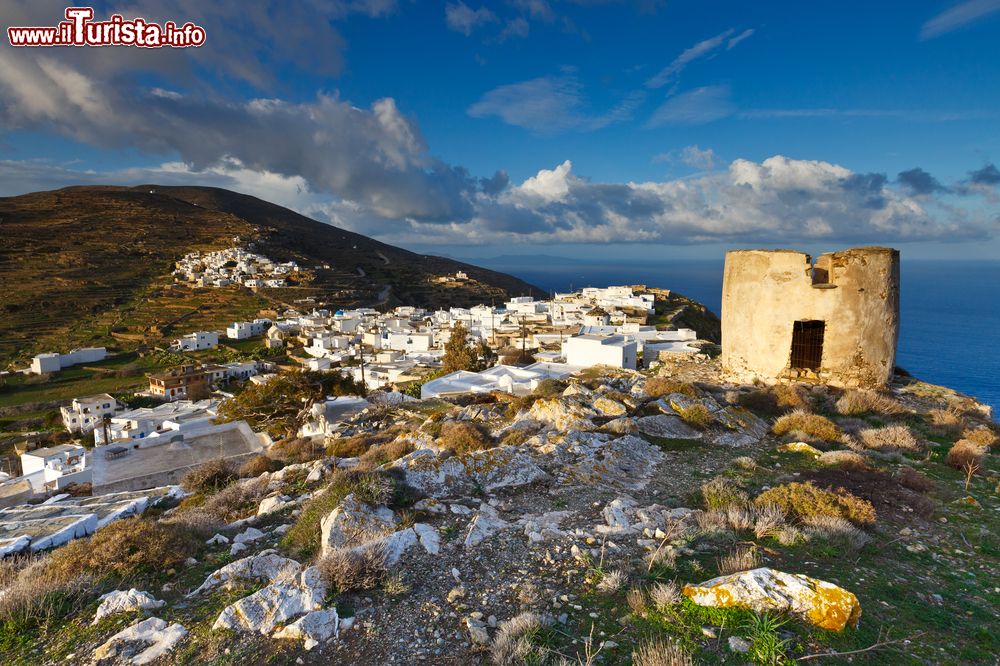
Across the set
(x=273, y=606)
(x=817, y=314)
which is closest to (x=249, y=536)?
(x=273, y=606)

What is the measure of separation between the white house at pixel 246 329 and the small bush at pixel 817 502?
72513mm

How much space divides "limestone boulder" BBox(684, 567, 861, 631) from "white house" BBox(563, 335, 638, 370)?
2599 cm

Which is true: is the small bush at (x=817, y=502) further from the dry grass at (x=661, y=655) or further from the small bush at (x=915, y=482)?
the dry grass at (x=661, y=655)

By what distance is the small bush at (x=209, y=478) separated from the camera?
10.2m

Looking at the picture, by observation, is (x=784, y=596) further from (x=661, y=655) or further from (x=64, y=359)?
(x=64, y=359)

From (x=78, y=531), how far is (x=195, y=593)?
4.96m

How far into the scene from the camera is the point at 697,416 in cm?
938

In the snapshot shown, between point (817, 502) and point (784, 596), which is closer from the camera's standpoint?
point (784, 596)

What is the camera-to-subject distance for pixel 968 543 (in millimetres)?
5047

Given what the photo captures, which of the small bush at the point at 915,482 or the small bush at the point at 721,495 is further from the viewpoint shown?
the small bush at the point at 915,482

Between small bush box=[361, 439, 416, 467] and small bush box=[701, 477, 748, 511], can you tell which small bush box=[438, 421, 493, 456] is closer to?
small bush box=[361, 439, 416, 467]

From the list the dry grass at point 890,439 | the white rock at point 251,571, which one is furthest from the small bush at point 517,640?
the dry grass at point 890,439

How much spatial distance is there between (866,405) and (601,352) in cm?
2021

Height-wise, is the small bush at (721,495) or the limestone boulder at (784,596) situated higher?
the limestone boulder at (784,596)
